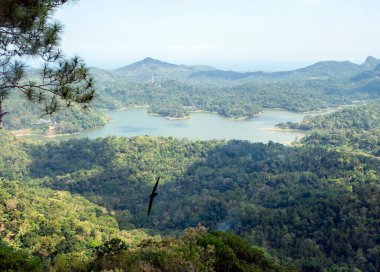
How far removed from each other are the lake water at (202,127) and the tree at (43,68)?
62.7 m

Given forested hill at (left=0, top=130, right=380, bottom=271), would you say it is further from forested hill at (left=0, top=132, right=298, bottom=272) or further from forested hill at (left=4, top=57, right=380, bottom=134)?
forested hill at (left=4, top=57, right=380, bottom=134)

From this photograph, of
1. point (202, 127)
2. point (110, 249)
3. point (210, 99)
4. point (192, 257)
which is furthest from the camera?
point (210, 99)

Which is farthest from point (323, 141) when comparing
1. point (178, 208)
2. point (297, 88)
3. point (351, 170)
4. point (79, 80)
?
point (297, 88)

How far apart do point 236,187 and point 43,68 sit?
36.9 meters

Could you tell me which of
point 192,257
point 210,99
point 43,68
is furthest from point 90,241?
point 210,99

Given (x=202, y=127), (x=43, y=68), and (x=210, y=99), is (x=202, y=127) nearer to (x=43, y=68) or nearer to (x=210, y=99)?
(x=210, y=99)

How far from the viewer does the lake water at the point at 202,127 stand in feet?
240

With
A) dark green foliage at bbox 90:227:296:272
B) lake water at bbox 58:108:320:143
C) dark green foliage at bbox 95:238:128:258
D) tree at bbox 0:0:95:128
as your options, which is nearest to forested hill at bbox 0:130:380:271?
dark green foliage at bbox 90:227:296:272

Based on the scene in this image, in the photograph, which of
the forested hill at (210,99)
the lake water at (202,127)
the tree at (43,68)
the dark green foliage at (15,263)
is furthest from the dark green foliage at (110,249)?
the forested hill at (210,99)

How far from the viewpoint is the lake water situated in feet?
240

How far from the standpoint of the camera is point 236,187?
42.0 meters

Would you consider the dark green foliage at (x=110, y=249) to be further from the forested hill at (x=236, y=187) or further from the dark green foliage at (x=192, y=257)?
the forested hill at (x=236, y=187)

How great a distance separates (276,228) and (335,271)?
7544 mm

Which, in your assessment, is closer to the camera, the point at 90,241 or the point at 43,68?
the point at 43,68
